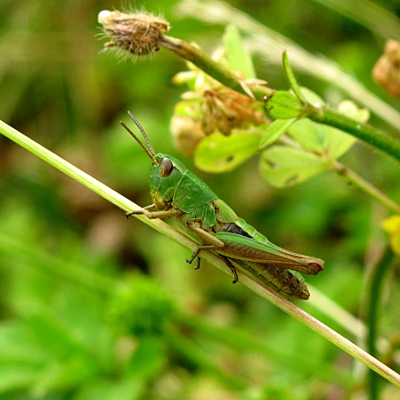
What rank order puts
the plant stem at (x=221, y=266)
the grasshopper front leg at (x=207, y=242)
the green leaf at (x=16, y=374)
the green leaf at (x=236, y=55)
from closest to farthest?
the plant stem at (x=221, y=266)
the grasshopper front leg at (x=207, y=242)
the green leaf at (x=236, y=55)
the green leaf at (x=16, y=374)

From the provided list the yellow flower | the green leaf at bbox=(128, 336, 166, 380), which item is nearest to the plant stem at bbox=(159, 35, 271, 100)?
the yellow flower

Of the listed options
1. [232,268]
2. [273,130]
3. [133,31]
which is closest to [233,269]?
[232,268]

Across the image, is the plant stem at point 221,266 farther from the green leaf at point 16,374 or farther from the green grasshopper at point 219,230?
the green leaf at point 16,374

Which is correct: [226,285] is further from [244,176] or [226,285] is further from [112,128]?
[112,128]

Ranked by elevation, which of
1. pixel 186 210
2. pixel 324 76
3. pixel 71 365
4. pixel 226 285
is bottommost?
pixel 226 285

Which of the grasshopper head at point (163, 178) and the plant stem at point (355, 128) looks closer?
the plant stem at point (355, 128)

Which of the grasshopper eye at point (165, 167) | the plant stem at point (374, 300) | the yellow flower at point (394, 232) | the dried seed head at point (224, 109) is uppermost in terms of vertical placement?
the dried seed head at point (224, 109)

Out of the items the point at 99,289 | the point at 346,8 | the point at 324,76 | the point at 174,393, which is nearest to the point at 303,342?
the point at 174,393

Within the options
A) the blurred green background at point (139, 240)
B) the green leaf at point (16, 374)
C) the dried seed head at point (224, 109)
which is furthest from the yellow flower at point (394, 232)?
the green leaf at point (16, 374)
